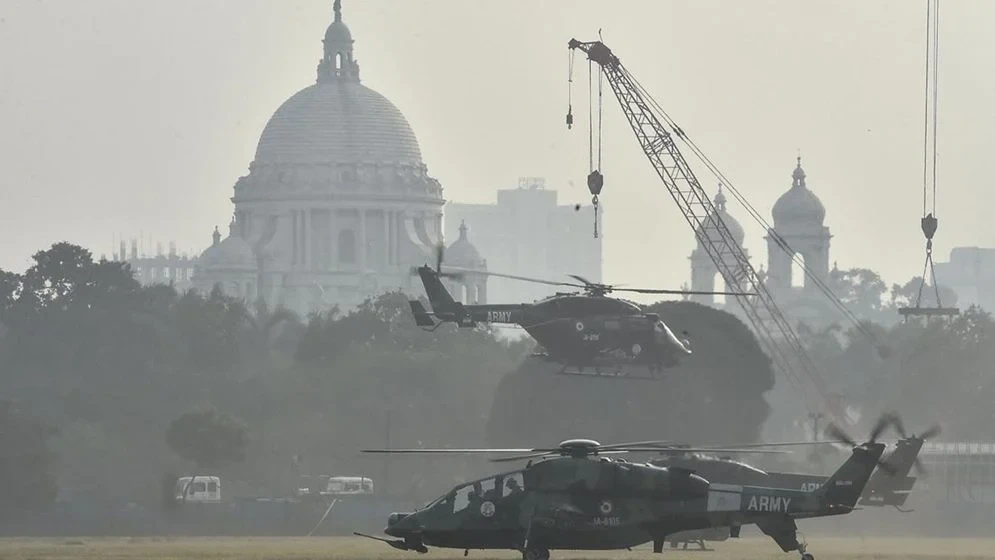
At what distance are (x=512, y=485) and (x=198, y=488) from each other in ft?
221

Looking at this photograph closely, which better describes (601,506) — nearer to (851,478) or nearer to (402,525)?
(402,525)

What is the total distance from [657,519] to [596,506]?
159cm

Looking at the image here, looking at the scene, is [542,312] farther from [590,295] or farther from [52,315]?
[52,315]

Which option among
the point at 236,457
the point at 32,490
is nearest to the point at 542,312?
the point at 32,490

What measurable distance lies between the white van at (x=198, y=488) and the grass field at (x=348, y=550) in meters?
25.7

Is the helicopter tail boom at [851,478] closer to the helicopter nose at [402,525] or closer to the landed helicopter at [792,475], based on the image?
the landed helicopter at [792,475]

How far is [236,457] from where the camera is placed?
5896 inches

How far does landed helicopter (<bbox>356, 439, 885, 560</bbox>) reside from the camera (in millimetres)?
76625

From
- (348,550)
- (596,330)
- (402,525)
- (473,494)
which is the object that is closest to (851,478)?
(473,494)

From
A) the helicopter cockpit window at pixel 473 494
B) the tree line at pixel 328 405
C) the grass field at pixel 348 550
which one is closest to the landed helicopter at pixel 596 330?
the grass field at pixel 348 550

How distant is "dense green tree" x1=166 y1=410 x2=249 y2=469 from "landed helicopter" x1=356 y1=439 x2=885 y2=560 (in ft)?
234

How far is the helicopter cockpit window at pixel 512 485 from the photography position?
253ft

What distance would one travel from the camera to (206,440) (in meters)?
148

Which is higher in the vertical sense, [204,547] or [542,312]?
[542,312]
